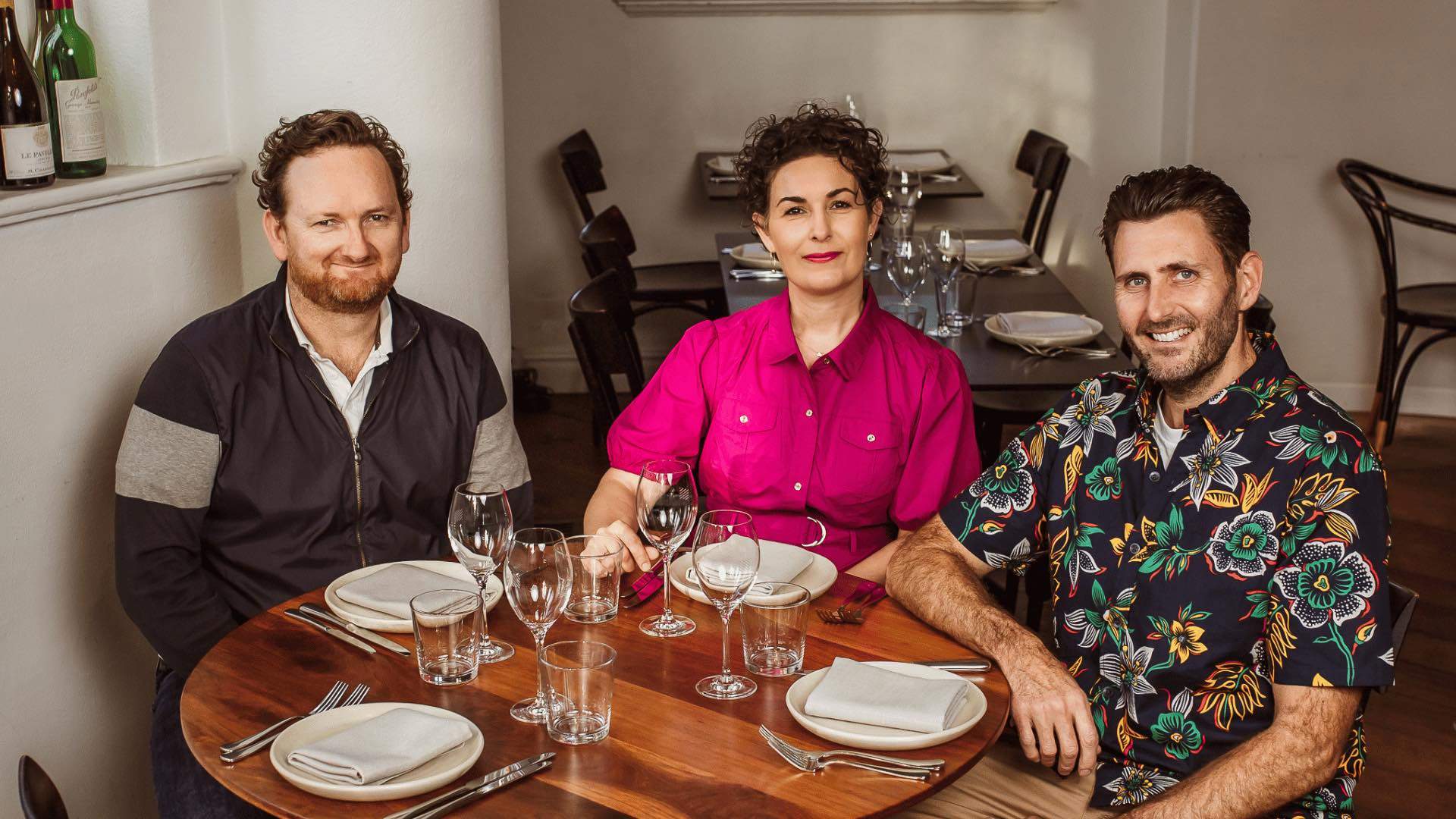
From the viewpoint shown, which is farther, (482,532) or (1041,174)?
(1041,174)

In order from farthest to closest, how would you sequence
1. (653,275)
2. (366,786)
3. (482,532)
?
(653,275) → (482,532) → (366,786)

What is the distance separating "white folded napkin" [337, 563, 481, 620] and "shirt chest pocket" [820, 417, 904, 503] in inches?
27.9

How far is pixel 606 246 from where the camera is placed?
392 centimetres

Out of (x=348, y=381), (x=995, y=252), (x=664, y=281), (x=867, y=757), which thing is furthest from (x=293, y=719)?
(x=664, y=281)

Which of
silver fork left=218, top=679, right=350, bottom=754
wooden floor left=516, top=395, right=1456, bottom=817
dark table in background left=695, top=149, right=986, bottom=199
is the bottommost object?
wooden floor left=516, top=395, right=1456, bottom=817

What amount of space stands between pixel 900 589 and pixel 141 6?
1.65 metres

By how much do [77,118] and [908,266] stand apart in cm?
201

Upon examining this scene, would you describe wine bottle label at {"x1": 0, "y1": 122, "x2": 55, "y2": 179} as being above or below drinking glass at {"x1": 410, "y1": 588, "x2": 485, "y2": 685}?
above

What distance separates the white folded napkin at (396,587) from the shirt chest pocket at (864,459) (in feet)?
2.32

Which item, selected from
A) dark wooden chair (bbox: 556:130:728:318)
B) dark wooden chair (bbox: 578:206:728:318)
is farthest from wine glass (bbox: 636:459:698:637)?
dark wooden chair (bbox: 556:130:728:318)

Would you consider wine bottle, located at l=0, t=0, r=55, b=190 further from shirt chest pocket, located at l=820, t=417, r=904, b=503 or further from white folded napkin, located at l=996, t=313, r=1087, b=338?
white folded napkin, located at l=996, t=313, r=1087, b=338

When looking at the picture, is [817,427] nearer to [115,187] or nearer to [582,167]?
[115,187]

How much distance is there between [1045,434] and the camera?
2053mm

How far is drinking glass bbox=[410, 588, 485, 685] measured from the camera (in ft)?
5.41
